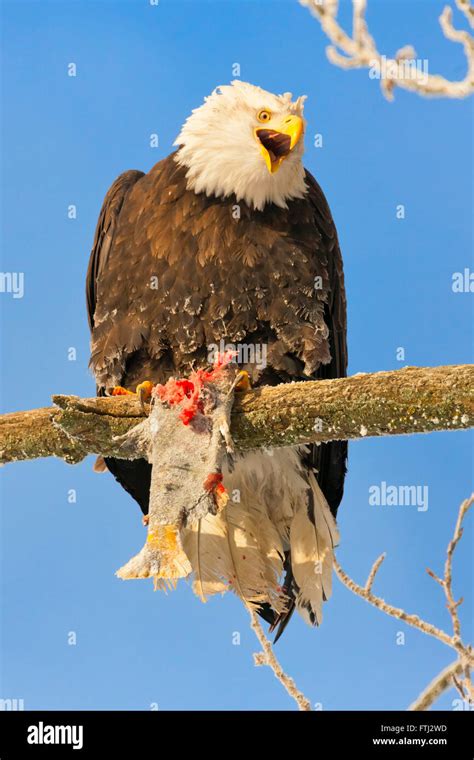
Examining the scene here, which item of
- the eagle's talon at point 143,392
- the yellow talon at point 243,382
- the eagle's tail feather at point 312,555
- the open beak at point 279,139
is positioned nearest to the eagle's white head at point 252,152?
the open beak at point 279,139

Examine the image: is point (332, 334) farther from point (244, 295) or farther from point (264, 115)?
point (264, 115)

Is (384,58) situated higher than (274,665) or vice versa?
(384,58)

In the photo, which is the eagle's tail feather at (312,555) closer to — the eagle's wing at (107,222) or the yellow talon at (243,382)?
the yellow talon at (243,382)

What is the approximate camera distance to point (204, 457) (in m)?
4.45

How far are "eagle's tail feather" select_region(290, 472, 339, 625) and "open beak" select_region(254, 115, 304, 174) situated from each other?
1864 millimetres

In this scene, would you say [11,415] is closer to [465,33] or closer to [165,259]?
[165,259]

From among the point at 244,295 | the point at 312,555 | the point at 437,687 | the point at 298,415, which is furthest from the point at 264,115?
the point at 437,687

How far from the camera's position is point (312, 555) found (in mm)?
5730

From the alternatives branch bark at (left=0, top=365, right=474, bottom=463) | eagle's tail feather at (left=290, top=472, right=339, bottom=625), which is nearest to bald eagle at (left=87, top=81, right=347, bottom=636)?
eagle's tail feather at (left=290, top=472, right=339, bottom=625)

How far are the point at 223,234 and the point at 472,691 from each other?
2.78 metres

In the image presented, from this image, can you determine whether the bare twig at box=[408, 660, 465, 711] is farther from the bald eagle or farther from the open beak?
the open beak

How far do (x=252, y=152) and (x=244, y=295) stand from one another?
93 centimetres

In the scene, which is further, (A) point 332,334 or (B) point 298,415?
(A) point 332,334
